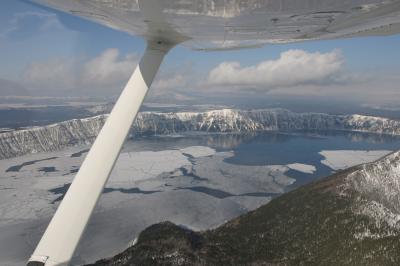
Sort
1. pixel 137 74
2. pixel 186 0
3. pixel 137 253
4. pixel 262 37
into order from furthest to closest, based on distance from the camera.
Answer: pixel 137 253, pixel 262 37, pixel 137 74, pixel 186 0

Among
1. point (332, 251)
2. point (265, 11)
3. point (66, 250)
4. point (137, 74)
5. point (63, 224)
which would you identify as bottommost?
point (332, 251)

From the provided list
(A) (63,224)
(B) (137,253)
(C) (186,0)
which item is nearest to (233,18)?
(C) (186,0)

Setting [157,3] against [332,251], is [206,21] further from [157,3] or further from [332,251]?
[332,251]

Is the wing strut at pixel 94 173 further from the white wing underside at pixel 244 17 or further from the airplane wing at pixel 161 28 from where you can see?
the white wing underside at pixel 244 17

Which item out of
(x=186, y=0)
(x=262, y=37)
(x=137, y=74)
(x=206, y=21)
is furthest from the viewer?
(x=262, y=37)

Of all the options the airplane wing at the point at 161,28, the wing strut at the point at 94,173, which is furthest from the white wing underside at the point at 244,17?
the wing strut at the point at 94,173

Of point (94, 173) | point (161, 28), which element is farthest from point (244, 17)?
point (94, 173)

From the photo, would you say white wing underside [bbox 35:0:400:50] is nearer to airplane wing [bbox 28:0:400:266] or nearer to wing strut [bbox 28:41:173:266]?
airplane wing [bbox 28:0:400:266]
